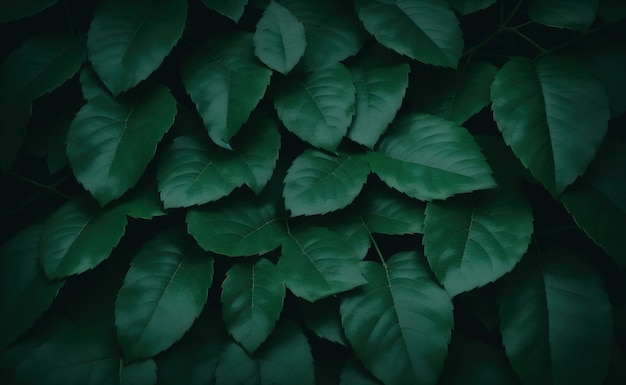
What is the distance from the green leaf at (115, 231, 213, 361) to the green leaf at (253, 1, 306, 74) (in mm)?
375

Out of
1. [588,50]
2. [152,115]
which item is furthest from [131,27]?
[588,50]

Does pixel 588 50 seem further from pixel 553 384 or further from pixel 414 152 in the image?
pixel 553 384

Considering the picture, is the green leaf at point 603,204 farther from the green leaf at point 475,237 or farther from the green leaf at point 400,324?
the green leaf at point 400,324

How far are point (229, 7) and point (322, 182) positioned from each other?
366mm

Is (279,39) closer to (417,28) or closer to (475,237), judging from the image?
(417,28)

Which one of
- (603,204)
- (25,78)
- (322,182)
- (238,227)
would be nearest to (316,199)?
(322,182)

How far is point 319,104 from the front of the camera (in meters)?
→ 0.96

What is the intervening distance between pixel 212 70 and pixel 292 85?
0.15m

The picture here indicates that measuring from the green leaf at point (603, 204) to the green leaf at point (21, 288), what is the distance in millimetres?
927

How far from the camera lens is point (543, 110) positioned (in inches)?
36.3

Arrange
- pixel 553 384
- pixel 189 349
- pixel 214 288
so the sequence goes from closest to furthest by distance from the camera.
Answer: pixel 553 384, pixel 189 349, pixel 214 288

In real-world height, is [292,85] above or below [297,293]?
above

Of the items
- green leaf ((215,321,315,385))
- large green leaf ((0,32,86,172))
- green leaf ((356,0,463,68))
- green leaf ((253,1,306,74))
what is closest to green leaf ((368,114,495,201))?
green leaf ((356,0,463,68))

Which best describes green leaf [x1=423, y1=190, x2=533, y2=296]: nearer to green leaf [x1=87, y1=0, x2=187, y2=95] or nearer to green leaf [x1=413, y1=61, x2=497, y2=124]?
green leaf [x1=413, y1=61, x2=497, y2=124]
